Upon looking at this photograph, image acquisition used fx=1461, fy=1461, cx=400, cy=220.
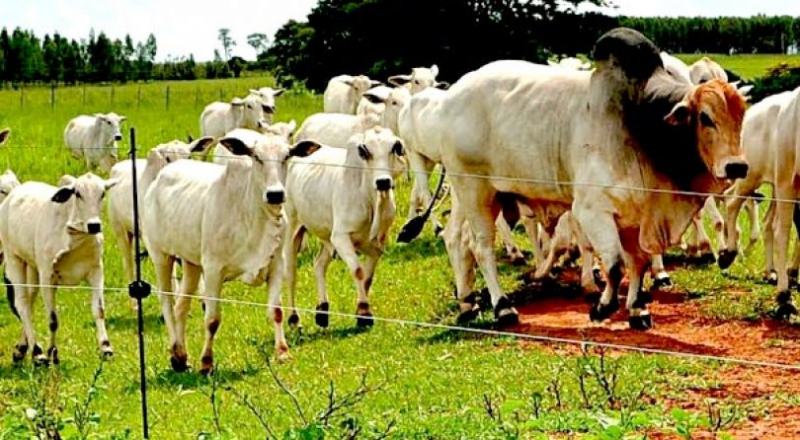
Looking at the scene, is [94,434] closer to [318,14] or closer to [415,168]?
[415,168]

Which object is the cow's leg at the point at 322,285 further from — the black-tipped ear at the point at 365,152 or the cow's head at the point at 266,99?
the cow's head at the point at 266,99

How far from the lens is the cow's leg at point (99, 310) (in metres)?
13.2

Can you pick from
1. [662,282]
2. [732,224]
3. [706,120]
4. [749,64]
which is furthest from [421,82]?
[749,64]

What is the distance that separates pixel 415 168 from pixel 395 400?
836cm

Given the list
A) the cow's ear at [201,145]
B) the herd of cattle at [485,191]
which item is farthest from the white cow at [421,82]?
the herd of cattle at [485,191]

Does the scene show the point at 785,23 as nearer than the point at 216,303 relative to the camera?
No

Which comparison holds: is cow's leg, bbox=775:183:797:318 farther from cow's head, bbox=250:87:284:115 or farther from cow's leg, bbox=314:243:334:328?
cow's head, bbox=250:87:284:115

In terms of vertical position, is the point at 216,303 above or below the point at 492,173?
below

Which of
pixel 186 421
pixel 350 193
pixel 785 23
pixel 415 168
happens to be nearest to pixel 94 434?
pixel 186 421

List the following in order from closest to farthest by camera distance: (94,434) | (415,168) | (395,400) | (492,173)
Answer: (94,434) → (395,400) → (492,173) → (415,168)

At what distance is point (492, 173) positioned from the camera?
1258 cm

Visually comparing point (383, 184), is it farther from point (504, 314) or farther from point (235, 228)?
point (235, 228)

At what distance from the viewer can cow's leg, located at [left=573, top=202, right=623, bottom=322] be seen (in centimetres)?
1148

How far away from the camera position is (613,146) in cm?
1160
